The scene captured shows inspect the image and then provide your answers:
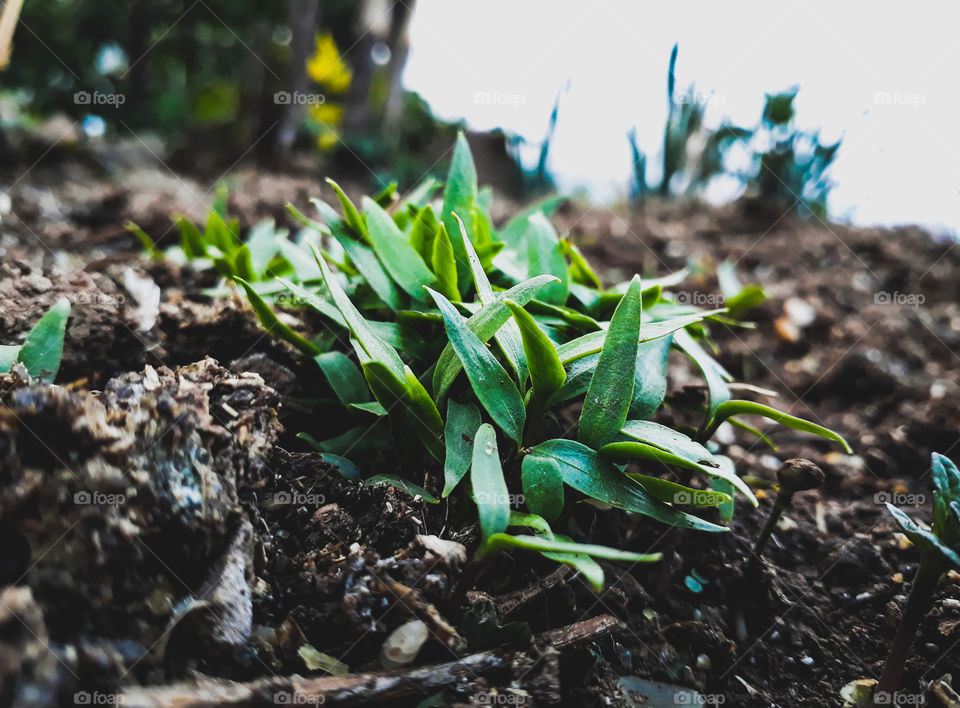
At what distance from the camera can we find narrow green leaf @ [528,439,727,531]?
38.9 inches

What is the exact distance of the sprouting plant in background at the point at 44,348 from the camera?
43.6 inches

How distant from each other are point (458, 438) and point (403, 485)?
0.14 metres

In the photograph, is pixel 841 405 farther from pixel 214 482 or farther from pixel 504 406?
pixel 214 482

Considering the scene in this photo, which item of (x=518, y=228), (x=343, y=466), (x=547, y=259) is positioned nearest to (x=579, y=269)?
(x=547, y=259)

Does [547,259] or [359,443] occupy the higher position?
[547,259]

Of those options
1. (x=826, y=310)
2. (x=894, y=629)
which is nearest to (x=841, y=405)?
(x=826, y=310)

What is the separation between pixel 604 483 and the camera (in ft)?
3.28

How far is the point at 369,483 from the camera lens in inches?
41.7

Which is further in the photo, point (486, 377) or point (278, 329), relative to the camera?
point (278, 329)

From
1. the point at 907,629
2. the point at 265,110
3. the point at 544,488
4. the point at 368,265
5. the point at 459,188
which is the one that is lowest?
the point at 907,629

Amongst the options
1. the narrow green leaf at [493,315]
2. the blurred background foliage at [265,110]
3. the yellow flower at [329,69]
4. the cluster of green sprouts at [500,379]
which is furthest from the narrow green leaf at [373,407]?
the yellow flower at [329,69]

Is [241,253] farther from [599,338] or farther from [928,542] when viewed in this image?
[928,542]

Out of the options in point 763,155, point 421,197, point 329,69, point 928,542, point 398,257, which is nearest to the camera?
point 928,542

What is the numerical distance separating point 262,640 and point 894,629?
1.23 m
